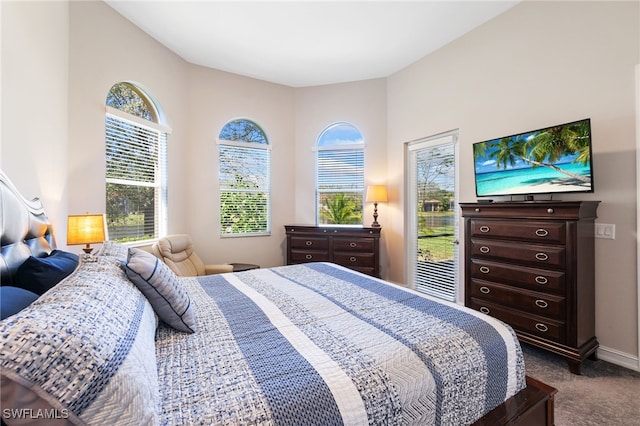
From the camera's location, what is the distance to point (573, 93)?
2510 mm

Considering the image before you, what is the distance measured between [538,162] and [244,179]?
144 inches

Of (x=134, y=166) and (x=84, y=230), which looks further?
(x=134, y=166)

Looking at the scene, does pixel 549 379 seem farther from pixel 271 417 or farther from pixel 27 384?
pixel 27 384

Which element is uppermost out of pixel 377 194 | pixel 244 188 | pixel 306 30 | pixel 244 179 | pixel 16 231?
pixel 306 30

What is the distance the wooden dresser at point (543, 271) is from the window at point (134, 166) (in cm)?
370

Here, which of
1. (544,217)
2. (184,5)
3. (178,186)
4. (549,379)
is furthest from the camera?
(178,186)

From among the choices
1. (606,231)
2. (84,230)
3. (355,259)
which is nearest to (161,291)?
(84,230)

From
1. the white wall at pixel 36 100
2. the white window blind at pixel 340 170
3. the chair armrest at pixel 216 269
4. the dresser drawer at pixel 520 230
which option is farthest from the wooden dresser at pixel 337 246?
the white wall at pixel 36 100

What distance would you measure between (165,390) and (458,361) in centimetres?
105

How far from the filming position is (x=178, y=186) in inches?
153

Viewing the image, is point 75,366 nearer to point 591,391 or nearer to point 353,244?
point 591,391

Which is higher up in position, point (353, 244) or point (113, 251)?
point (113, 251)

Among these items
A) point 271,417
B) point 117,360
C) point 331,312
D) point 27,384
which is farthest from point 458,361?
point 27,384

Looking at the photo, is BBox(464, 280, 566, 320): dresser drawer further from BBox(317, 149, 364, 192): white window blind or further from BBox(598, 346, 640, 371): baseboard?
BBox(317, 149, 364, 192): white window blind
